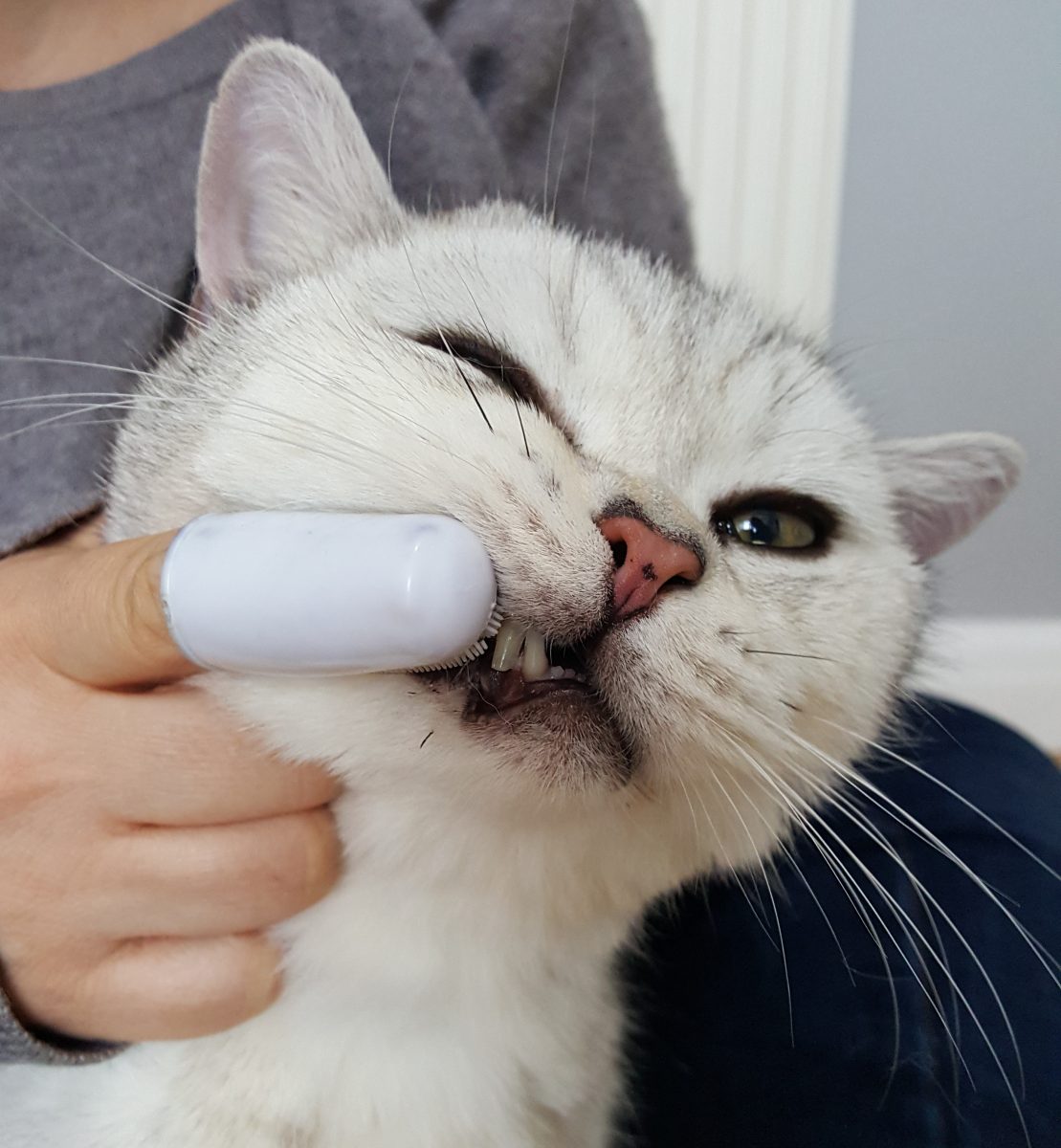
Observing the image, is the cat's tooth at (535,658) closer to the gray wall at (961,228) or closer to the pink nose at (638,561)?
the pink nose at (638,561)

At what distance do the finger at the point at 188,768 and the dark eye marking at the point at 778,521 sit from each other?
11.7 inches

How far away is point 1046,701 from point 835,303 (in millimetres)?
1012

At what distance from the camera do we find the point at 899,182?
1.63 metres

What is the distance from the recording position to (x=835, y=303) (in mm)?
1700

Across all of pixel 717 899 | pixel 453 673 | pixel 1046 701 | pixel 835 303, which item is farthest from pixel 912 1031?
pixel 1046 701

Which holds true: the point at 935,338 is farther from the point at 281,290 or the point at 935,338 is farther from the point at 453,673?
the point at 453,673

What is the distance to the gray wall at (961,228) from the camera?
1.55 meters

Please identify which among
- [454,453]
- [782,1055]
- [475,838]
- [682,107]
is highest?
[682,107]

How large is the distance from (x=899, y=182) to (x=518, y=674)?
5.04 ft

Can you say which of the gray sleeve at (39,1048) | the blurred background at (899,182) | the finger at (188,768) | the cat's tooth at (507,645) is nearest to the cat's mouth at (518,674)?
the cat's tooth at (507,645)

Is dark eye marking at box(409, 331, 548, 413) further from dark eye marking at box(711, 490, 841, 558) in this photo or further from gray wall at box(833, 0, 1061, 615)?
gray wall at box(833, 0, 1061, 615)

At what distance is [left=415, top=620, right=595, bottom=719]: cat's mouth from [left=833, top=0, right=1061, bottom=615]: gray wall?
1.16 meters

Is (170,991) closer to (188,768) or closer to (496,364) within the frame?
(188,768)

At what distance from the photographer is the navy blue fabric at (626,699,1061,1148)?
0.69 metres
